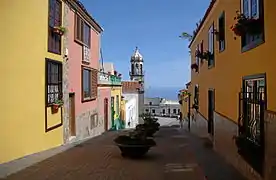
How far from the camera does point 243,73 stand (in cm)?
893

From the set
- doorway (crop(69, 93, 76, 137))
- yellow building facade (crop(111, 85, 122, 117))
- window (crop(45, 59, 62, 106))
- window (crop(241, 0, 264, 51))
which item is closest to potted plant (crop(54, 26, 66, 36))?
window (crop(45, 59, 62, 106))

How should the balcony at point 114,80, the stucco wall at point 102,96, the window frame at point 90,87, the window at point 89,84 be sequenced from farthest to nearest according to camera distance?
the balcony at point 114,80
the stucco wall at point 102,96
the window at point 89,84
the window frame at point 90,87

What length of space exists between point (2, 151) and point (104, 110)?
60.5ft

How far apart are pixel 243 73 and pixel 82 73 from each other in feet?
39.6

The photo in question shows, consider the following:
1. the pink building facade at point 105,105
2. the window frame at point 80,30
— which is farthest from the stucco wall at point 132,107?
the window frame at point 80,30

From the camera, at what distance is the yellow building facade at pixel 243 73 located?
6.89 meters

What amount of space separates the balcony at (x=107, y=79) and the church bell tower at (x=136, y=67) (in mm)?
28872

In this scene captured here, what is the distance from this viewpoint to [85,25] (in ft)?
67.3

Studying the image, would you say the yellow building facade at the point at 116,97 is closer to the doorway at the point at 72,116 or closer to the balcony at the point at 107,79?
the balcony at the point at 107,79

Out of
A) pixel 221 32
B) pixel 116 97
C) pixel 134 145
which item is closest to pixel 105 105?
pixel 116 97

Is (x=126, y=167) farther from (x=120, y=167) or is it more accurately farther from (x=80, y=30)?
(x=80, y=30)

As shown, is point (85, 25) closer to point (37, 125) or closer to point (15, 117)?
point (37, 125)

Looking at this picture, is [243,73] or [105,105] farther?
[105,105]

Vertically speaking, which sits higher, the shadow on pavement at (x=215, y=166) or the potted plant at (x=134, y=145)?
the potted plant at (x=134, y=145)
